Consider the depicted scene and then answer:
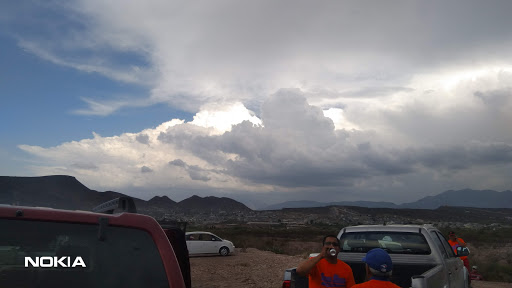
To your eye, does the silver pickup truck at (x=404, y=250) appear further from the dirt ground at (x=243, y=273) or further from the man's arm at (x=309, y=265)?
the dirt ground at (x=243, y=273)

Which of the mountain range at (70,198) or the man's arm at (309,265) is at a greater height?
the mountain range at (70,198)

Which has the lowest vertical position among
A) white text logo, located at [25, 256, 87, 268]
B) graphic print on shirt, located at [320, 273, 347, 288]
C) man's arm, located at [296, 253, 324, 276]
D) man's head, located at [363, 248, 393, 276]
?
graphic print on shirt, located at [320, 273, 347, 288]

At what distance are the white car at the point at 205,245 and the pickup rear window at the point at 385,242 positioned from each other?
20.6 meters

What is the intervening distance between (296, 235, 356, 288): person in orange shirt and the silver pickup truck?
4.91ft

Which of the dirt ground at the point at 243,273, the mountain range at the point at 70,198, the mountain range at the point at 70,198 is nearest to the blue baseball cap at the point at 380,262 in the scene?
the mountain range at the point at 70,198

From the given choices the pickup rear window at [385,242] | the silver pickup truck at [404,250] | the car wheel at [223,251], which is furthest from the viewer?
the car wheel at [223,251]

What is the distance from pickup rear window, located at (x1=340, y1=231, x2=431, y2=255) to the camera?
6812 millimetres

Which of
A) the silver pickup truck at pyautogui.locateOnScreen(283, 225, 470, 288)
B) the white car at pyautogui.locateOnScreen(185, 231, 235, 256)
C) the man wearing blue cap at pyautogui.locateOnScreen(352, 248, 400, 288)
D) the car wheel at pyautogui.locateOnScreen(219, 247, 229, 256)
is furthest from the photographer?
the car wheel at pyautogui.locateOnScreen(219, 247, 229, 256)

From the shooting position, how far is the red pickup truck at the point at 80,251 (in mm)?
2461

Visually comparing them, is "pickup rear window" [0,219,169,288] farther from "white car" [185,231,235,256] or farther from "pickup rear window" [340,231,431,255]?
"white car" [185,231,235,256]

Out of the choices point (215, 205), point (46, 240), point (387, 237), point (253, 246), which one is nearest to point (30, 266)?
point (46, 240)

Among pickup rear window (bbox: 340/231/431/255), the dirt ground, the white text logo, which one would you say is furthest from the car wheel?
the white text logo

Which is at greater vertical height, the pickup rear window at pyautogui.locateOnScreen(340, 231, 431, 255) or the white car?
the pickup rear window at pyautogui.locateOnScreen(340, 231, 431, 255)

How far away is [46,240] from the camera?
8.37 ft
